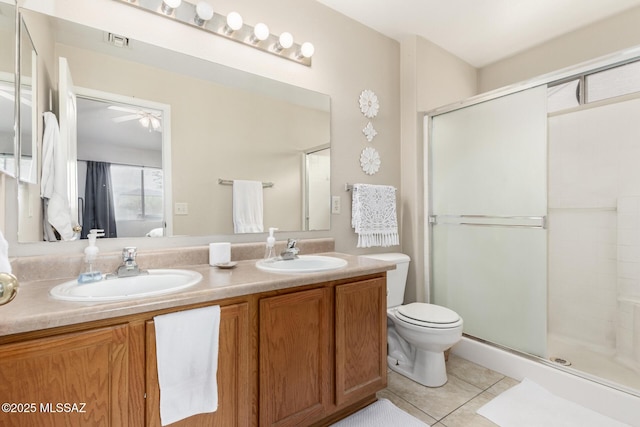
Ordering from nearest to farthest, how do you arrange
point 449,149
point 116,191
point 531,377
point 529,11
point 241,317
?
point 241,317
point 116,191
point 531,377
point 529,11
point 449,149

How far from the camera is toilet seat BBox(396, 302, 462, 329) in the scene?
1.80m

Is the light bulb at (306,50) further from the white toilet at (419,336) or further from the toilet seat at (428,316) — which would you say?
the toilet seat at (428,316)

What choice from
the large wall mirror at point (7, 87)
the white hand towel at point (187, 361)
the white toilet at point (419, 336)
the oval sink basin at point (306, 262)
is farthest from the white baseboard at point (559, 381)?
the large wall mirror at point (7, 87)

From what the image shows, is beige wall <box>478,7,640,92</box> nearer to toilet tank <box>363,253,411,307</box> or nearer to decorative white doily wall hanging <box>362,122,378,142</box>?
decorative white doily wall hanging <box>362,122,378,142</box>

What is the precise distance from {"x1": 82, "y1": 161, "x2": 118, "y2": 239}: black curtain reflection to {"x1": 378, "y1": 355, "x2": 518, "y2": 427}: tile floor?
5.57 feet

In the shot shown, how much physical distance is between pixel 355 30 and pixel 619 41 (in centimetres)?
186

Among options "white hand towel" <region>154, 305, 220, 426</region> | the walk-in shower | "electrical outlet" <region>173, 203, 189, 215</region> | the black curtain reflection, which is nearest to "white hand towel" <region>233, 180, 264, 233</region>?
"electrical outlet" <region>173, 203, 189, 215</region>

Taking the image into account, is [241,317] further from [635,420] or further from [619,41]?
[619,41]

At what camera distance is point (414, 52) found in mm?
2416

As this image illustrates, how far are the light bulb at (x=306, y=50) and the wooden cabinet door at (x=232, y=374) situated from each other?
5.05 feet

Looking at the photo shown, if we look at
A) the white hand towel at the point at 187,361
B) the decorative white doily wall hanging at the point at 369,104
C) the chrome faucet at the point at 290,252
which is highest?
the decorative white doily wall hanging at the point at 369,104

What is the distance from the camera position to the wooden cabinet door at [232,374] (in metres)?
1.11

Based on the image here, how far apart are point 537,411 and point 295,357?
4.47 feet

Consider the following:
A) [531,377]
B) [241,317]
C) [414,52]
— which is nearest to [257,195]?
[241,317]
